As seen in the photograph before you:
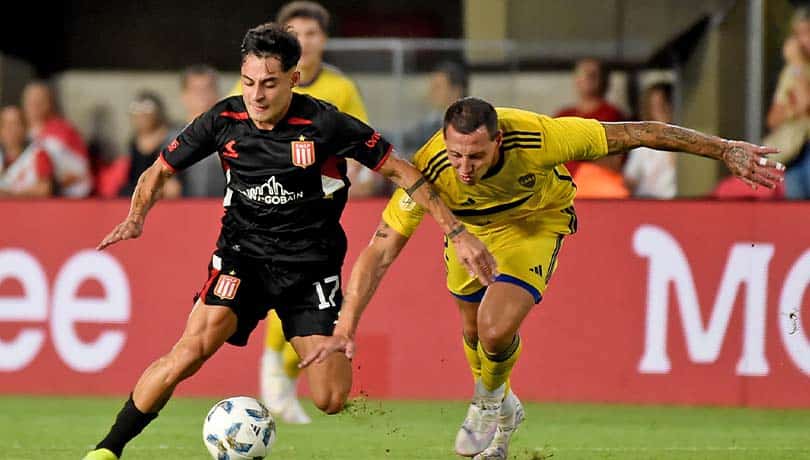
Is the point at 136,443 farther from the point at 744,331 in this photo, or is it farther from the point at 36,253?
the point at 744,331

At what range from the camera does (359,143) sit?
699 centimetres

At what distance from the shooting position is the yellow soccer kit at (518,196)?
714cm

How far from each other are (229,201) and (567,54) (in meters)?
6.16

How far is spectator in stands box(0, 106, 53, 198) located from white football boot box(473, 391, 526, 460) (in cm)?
601

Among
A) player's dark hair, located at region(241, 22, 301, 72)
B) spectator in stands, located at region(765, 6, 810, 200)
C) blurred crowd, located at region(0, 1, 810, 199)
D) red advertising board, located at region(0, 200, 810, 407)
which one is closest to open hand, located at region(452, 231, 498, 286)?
player's dark hair, located at region(241, 22, 301, 72)

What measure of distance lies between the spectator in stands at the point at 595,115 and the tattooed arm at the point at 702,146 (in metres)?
4.55

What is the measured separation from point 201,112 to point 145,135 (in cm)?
73

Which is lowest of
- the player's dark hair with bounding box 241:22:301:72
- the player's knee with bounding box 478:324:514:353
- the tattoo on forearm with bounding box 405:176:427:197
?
the player's knee with bounding box 478:324:514:353

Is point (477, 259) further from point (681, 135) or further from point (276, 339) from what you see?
point (276, 339)

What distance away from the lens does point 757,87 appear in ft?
38.4

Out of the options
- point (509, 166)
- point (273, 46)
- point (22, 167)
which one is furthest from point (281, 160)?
point (22, 167)

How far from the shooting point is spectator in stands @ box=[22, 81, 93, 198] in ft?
41.8

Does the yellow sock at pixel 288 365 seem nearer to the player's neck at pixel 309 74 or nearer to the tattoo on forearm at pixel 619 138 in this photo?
the player's neck at pixel 309 74

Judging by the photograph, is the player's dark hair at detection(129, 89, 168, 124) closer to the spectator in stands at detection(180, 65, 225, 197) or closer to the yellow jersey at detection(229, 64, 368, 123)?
the spectator in stands at detection(180, 65, 225, 197)
